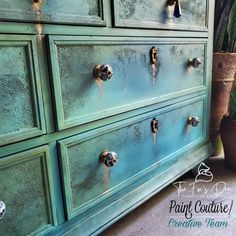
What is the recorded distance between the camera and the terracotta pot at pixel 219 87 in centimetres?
130

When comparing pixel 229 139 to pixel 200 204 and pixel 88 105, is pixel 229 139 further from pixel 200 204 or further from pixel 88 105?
pixel 88 105

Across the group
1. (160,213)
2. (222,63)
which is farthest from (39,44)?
(222,63)

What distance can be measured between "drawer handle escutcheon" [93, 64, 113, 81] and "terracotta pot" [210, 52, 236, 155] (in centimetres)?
82

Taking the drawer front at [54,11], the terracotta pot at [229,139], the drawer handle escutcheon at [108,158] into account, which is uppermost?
the drawer front at [54,11]

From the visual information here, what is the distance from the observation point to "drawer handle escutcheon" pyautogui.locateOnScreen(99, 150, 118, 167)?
0.75m

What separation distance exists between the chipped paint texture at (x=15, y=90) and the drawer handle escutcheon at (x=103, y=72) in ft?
0.62

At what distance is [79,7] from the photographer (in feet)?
2.09

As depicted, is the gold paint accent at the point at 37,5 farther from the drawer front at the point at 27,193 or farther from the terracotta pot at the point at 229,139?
the terracotta pot at the point at 229,139

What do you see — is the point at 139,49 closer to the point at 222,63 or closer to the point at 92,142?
the point at 92,142

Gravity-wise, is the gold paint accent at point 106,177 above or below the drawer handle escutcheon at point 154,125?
below

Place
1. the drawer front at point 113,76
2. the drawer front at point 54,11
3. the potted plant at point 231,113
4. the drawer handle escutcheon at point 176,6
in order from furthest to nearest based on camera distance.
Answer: the potted plant at point 231,113 < the drawer handle escutcheon at point 176,6 < the drawer front at point 113,76 < the drawer front at point 54,11

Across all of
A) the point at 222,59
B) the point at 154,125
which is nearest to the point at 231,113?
the point at 222,59

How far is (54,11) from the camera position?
0.59 metres

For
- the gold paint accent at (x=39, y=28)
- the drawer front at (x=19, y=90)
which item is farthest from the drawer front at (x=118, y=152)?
the gold paint accent at (x=39, y=28)
